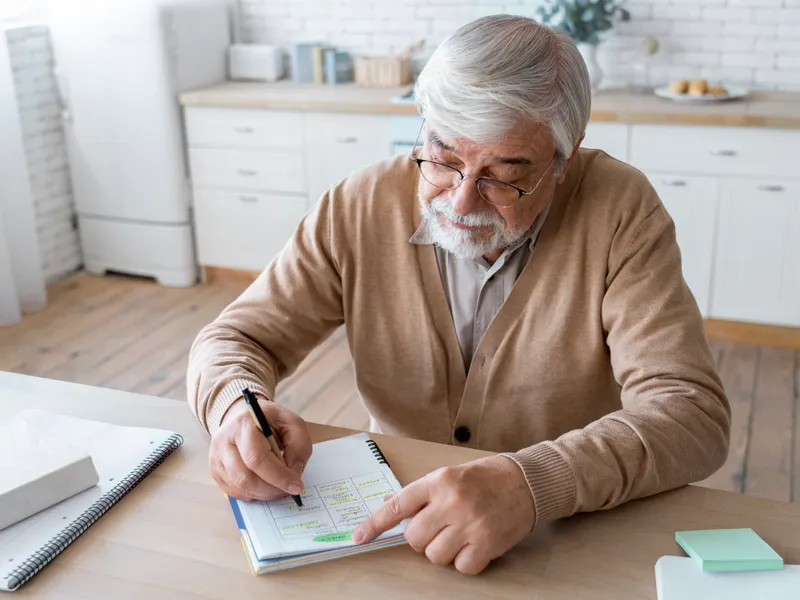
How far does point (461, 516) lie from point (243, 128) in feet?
10.3

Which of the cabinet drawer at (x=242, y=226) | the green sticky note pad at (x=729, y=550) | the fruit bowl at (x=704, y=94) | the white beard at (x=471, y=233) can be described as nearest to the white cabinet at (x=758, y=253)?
the fruit bowl at (x=704, y=94)

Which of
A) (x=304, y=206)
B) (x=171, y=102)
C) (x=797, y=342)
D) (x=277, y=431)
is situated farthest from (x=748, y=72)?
(x=277, y=431)

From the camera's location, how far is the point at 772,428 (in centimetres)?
291

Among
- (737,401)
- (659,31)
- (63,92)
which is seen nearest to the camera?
(737,401)

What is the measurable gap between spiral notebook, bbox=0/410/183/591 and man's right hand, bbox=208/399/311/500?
11 cm

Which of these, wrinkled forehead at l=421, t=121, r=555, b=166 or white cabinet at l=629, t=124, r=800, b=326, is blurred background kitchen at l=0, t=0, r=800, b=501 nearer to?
white cabinet at l=629, t=124, r=800, b=326

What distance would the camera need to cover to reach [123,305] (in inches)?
158

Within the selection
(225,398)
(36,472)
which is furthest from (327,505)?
(36,472)

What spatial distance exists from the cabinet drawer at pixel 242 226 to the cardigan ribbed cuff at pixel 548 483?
2.93 meters

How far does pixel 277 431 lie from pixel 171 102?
301 centimetres

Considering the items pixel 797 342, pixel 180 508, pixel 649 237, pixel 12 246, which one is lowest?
pixel 797 342

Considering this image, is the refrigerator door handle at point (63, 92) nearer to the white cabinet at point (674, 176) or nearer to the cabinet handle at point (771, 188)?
the white cabinet at point (674, 176)

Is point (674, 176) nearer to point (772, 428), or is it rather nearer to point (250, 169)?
point (772, 428)

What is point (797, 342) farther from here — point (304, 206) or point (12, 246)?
point (12, 246)
